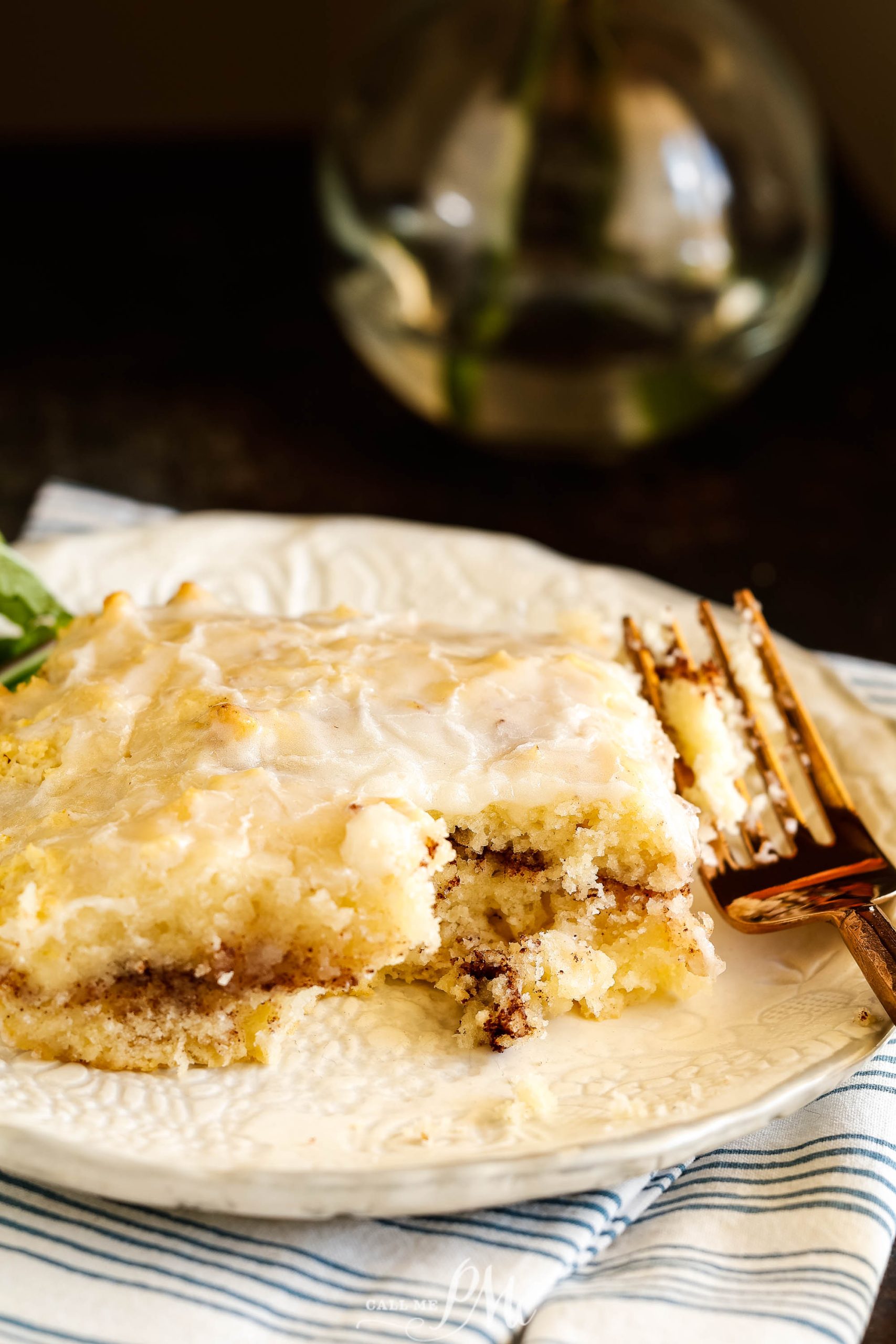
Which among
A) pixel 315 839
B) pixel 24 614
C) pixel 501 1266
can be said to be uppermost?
pixel 315 839

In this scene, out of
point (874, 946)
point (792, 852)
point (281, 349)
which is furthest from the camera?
point (281, 349)

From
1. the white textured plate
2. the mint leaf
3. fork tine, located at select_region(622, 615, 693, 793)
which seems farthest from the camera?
the mint leaf

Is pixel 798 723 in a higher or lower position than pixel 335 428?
higher

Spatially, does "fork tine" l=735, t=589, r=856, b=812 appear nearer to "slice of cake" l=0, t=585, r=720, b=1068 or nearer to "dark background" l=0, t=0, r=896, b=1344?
"slice of cake" l=0, t=585, r=720, b=1068

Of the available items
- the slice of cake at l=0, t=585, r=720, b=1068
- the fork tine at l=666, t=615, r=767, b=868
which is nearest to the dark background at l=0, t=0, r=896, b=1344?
the fork tine at l=666, t=615, r=767, b=868

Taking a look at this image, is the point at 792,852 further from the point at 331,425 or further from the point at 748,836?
the point at 331,425

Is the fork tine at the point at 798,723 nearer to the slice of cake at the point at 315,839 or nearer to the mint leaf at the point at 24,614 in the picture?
the slice of cake at the point at 315,839

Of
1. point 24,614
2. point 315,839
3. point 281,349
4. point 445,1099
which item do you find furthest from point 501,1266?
point 281,349

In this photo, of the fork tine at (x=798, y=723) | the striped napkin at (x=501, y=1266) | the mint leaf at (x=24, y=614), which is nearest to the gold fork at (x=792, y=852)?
the fork tine at (x=798, y=723)

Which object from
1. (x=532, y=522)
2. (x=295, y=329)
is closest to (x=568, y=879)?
(x=532, y=522)
